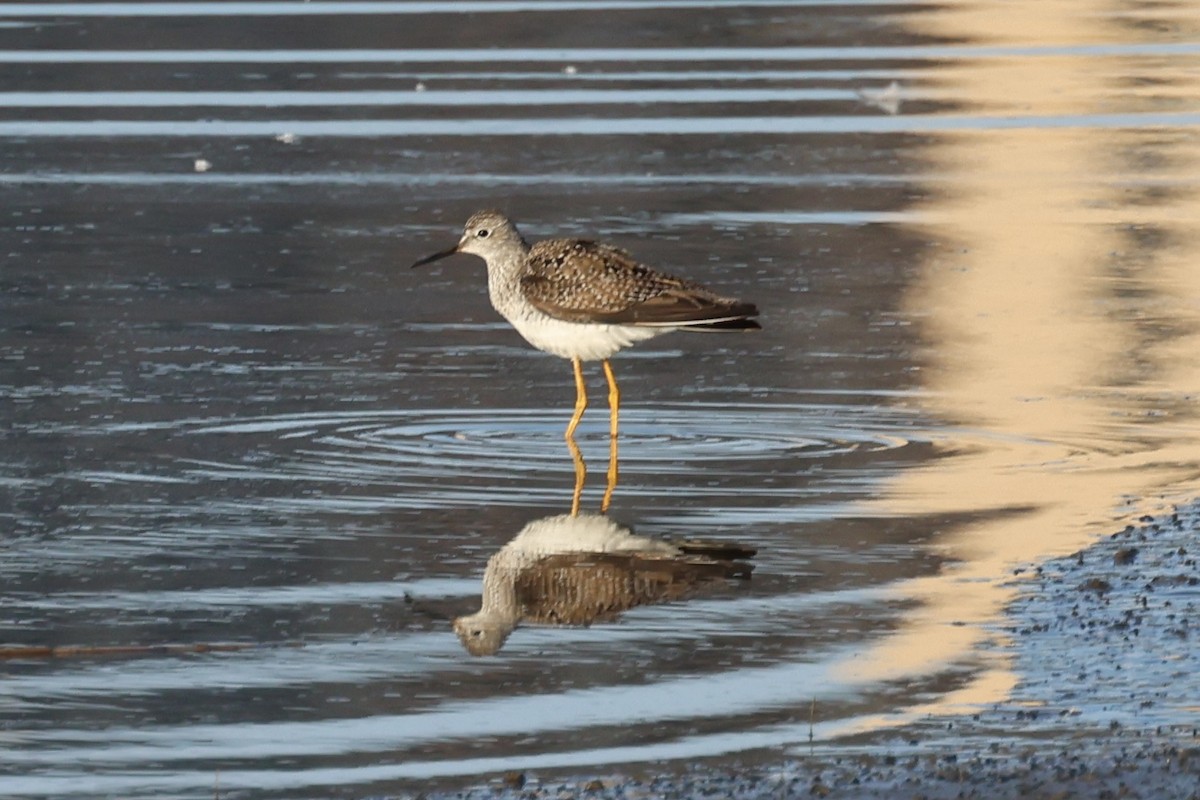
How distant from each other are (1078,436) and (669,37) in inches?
574

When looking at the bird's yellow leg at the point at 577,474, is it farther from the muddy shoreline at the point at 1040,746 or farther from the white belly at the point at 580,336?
the muddy shoreline at the point at 1040,746

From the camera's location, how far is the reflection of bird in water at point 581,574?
7.61 m

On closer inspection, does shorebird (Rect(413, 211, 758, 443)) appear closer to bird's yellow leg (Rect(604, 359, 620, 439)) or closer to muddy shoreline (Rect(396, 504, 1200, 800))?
bird's yellow leg (Rect(604, 359, 620, 439))

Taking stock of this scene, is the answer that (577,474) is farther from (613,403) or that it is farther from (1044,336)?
(1044,336)

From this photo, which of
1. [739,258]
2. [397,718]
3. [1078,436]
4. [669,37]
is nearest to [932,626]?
[397,718]

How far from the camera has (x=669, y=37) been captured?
2431 centimetres

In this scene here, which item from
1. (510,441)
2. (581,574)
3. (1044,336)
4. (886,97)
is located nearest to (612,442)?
(510,441)

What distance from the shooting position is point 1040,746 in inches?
243

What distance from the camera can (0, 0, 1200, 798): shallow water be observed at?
6.90 metres

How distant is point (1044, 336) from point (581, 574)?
5120 mm

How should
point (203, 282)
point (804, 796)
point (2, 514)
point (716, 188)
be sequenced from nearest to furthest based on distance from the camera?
point (804, 796) → point (2, 514) → point (203, 282) → point (716, 188)

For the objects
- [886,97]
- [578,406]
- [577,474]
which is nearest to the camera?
[577,474]

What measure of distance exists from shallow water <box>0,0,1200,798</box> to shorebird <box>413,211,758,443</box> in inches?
15.3

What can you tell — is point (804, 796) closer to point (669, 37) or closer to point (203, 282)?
point (203, 282)
